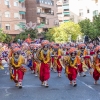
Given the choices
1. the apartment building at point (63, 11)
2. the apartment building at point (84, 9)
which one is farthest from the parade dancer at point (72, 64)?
the apartment building at point (63, 11)

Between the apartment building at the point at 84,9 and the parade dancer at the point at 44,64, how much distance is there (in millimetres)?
56409

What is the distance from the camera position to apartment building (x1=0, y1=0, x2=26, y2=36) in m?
59.0

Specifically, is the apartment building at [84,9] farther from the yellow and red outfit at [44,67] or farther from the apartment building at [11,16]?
the yellow and red outfit at [44,67]

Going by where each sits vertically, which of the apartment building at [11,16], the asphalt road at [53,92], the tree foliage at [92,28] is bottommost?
the asphalt road at [53,92]

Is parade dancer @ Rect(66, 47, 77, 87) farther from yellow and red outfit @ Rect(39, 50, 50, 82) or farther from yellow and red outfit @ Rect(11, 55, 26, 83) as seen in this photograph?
yellow and red outfit @ Rect(11, 55, 26, 83)

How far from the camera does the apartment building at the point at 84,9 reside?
228ft

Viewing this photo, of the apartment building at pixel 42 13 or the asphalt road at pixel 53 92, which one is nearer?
the asphalt road at pixel 53 92

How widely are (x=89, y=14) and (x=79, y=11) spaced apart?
→ 4165 millimetres

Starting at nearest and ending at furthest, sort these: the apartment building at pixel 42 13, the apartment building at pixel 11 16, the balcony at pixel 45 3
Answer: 1. the apartment building at pixel 11 16
2. the apartment building at pixel 42 13
3. the balcony at pixel 45 3

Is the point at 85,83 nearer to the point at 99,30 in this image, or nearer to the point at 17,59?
the point at 17,59

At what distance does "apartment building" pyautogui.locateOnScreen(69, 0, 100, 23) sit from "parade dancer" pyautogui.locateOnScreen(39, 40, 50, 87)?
56.4 metres

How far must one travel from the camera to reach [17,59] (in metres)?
12.6

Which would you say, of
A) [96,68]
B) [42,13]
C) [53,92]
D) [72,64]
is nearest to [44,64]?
[72,64]

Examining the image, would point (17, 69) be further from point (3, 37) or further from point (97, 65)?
point (3, 37)
